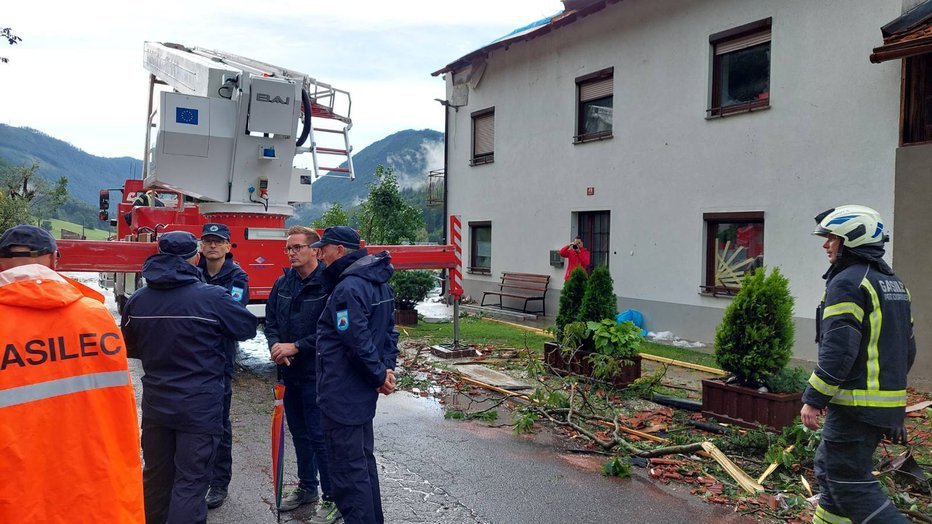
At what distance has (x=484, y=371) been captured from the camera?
9.37 metres

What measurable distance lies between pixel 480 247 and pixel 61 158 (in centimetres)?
16136

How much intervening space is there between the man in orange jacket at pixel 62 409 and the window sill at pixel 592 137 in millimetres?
12630

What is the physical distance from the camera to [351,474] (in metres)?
3.93

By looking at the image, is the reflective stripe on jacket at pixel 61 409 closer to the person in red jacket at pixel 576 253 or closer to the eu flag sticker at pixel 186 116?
the eu flag sticker at pixel 186 116

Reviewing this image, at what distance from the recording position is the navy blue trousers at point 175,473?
385 cm

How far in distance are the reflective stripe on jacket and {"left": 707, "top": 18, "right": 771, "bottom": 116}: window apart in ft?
35.6

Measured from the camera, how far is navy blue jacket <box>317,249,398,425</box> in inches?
156

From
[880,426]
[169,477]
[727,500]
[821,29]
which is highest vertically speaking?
[821,29]

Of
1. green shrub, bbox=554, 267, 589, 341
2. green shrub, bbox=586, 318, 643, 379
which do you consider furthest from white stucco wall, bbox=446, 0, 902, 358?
green shrub, bbox=586, 318, 643, 379

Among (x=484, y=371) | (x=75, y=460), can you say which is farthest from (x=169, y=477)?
(x=484, y=371)

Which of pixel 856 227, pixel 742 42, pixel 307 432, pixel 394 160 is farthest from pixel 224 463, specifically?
pixel 394 160

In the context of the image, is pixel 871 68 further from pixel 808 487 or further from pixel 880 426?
pixel 880 426

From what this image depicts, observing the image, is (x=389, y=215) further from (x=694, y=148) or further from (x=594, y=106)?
(x=694, y=148)

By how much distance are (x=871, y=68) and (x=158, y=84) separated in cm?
1101
